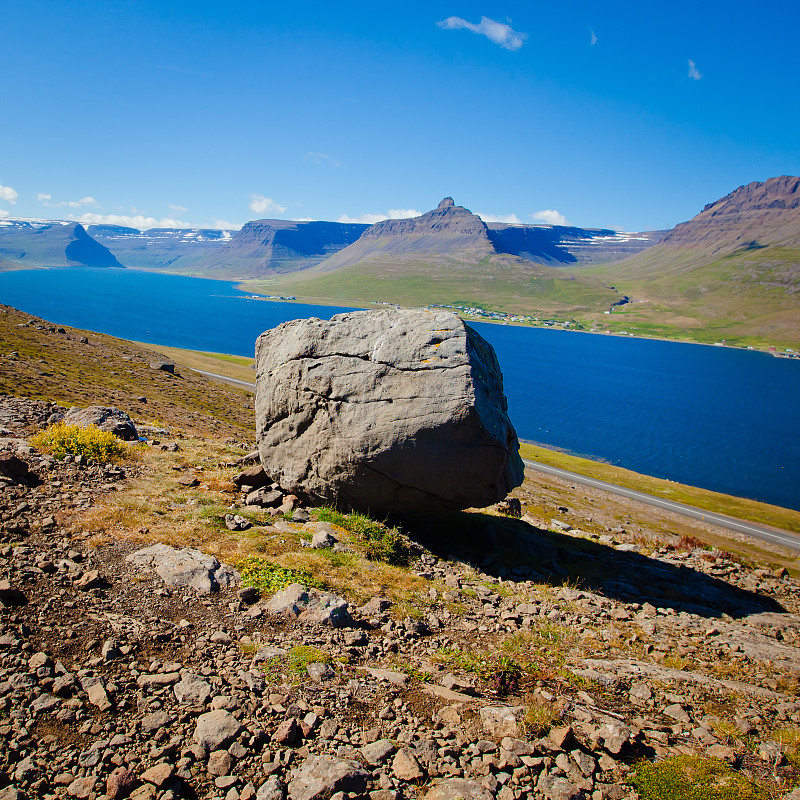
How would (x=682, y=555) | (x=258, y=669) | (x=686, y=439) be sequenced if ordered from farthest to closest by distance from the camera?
(x=686, y=439)
(x=682, y=555)
(x=258, y=669)

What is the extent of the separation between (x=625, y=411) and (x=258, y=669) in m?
135

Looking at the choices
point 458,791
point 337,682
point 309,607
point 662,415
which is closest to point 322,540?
point 309,607

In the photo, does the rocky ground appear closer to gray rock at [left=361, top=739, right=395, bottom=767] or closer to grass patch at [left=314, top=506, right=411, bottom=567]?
gray rock at [left=361, top=739, right=395, bottom=767]

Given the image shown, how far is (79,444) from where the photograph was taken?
53.4ft

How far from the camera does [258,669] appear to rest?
789 cm

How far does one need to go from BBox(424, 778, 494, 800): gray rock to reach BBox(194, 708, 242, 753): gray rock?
2.57 meters

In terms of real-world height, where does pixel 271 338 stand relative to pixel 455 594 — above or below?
above

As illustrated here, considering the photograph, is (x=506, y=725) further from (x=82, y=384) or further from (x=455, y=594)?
(x=82, y=384)

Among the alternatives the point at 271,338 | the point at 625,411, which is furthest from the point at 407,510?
the point at 625,411

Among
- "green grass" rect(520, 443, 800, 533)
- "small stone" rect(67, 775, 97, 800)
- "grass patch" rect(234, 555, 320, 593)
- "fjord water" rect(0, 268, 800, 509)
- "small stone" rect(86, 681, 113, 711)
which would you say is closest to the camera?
"small stone" rect(67, 775, 97, 800)

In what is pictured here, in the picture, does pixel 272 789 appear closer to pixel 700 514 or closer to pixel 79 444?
pixel 79 444

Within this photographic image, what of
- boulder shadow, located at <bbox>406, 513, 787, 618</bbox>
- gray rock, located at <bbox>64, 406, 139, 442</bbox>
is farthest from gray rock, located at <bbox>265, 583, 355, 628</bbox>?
gray rock, located at <bbox>64, 406, 139, 442</bbox>

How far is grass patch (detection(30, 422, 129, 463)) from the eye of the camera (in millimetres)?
15969

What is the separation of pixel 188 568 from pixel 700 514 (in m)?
67.2
